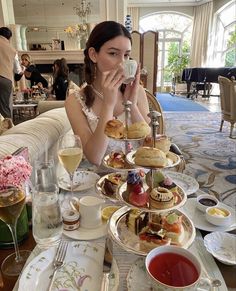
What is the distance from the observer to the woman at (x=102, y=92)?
1.16m

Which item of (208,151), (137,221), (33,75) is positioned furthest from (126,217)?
(33,75)

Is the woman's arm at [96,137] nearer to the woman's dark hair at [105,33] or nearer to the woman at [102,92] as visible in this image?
the woman at [102,92]

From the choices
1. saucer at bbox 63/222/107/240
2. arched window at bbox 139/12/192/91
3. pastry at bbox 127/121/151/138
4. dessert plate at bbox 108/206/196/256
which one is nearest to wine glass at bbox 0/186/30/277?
saucer at bbox 63/222/107/240

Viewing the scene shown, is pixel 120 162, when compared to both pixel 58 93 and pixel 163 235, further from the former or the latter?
pixel 58 93

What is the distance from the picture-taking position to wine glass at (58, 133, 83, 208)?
883mm

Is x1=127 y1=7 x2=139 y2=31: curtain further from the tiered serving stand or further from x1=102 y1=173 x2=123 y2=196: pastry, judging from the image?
the tiered serving stand

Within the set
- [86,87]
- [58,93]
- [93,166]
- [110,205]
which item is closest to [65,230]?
[110,205]

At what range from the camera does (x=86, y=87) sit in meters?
1.66

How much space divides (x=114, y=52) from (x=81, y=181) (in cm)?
72

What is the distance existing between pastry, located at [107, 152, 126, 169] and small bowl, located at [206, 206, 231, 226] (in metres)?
0.31

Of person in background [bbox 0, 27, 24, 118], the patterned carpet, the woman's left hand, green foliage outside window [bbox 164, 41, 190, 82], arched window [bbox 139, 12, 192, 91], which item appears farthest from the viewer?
green foliage outside window [bbox 164, 41, 190, 82]

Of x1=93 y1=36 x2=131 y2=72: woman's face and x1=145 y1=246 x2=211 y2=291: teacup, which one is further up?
x1=93 y1=36 x2=131 y2=72: woman's face

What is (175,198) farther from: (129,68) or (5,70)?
(5,70)

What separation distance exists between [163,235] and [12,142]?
2.77ft
